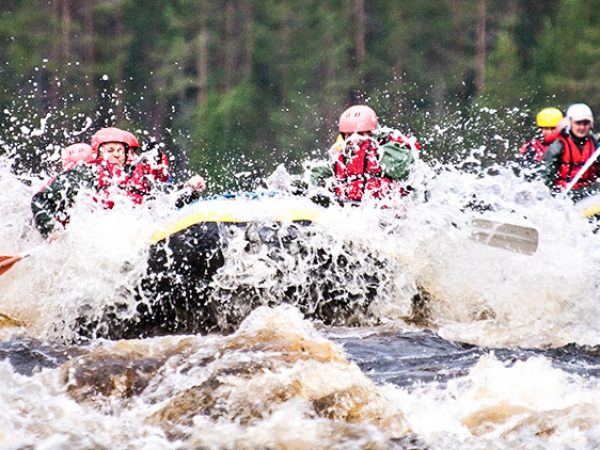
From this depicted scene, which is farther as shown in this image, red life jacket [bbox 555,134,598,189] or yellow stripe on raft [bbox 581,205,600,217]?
red life jacket [bbox 555,134,598,189]

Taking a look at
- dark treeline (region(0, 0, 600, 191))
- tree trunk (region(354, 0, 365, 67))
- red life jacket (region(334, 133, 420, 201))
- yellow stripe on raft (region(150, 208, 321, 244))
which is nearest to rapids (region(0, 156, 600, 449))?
yellow stripe on raft (region(150, 208, 321, 244))

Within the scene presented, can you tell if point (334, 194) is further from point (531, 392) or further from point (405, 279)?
point (531, 392)

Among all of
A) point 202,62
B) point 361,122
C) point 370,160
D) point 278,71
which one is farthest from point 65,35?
point 370,160

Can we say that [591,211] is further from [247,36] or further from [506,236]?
[247,36]

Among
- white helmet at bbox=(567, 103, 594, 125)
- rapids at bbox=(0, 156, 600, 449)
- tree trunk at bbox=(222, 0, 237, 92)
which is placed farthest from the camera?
tree trunk at bbox=(222, 0, 237, 92)

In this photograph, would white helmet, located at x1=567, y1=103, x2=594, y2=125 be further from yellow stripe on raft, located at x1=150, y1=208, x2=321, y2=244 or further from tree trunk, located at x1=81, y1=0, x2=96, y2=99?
tree trunk, located at x1=81, y1=0, x2=96, y2=99

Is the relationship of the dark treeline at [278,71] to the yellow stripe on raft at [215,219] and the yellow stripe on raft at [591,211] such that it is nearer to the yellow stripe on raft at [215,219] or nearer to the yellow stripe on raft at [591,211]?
the yellow stripe on raft at [591,211]

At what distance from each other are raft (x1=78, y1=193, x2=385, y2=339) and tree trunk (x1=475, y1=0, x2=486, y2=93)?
997 inches

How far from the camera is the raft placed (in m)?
7.81

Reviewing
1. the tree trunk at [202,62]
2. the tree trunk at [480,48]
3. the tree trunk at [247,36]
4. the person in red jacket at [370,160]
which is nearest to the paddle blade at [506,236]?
the person in red jacket at [370,160]

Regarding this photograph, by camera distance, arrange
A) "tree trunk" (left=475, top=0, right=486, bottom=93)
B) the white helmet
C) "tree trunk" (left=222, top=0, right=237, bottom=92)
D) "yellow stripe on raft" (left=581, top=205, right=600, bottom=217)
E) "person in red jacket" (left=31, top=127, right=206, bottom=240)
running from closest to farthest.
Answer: "person in red jacket" (left=31, top=127, right=206, bottom=240), "yellow stripe on raft" (left=581, top=205, right=600, bottom=217), the white helmet, "tree trunk" (left=475, top=0, right=486, bottom=93), "tree trunk" (left=222, top=0, right=237, bottom=92)

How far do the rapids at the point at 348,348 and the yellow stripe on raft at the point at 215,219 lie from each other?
0.50ft

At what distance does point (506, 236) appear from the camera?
896cm

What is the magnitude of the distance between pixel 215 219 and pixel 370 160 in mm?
1833
